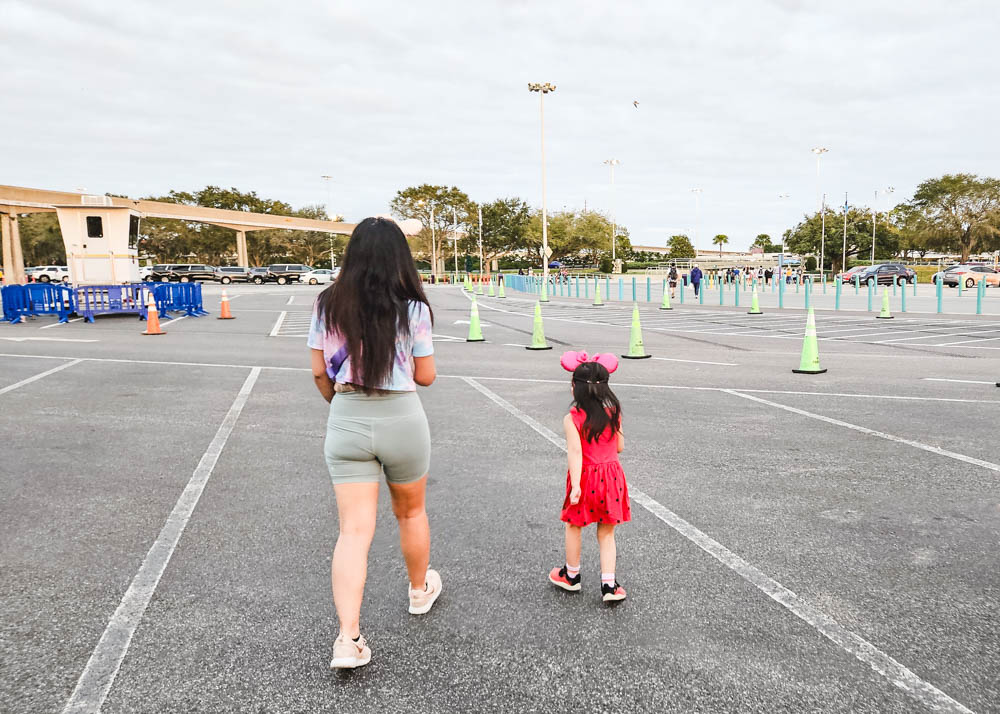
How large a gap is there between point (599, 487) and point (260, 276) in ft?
210

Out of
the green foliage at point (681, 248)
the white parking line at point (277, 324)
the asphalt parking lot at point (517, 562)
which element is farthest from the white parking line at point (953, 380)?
the green foliage at point (681, 248)

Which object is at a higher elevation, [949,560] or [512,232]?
[512,232]

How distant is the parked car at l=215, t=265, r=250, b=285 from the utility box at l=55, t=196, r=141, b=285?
42.6m

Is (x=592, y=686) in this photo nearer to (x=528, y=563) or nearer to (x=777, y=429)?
(x=528, y=563)

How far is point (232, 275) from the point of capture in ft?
216

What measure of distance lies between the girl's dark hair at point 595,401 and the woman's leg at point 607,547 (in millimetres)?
438

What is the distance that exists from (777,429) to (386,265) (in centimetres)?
543

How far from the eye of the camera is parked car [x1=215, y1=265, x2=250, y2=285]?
64.8m

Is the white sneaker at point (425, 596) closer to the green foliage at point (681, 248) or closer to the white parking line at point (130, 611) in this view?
the white parking line at point (130, 611)

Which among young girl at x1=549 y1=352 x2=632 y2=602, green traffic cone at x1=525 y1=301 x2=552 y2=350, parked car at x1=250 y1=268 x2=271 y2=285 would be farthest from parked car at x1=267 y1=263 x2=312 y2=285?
young girl at x1=549 y1=352 x2=632 y2=602

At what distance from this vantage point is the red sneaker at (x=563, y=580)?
3678mm

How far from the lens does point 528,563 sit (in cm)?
403

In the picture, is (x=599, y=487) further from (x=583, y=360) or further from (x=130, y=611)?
(x=130, y=611)

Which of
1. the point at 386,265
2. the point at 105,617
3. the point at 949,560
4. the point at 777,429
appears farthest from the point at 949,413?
the point at 105,617
